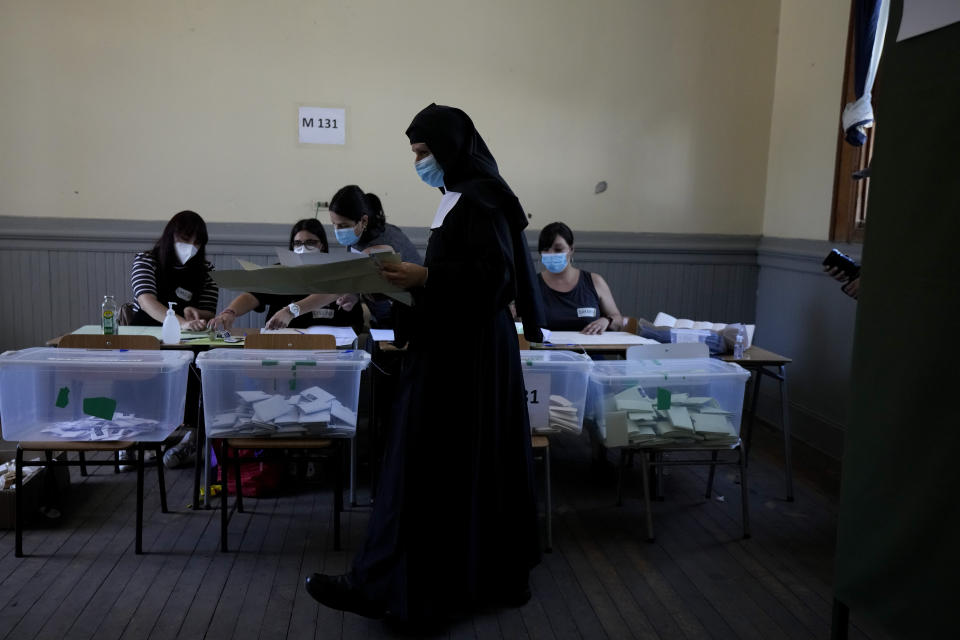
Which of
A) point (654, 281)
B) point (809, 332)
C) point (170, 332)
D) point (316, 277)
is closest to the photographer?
point (316, 277)

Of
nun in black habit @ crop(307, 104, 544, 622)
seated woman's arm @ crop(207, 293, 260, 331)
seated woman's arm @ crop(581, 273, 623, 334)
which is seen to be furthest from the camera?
seated woman's arm @ crop(581, 273, 623, 334)

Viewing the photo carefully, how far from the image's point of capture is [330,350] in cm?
320

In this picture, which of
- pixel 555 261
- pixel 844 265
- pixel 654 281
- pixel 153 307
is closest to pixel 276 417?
pixel 153 307

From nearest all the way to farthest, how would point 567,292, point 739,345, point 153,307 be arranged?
point 739,345, point 153,307, point 567,292

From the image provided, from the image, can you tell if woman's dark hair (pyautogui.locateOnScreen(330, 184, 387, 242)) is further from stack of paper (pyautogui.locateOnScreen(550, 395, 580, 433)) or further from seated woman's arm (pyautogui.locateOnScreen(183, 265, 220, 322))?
stack of paper (pyautogui.locateOnScreen(550, 395, 580, 433))

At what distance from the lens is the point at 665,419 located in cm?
322

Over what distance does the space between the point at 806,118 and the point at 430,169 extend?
11.9ft

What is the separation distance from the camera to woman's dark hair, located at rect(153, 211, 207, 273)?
404cm

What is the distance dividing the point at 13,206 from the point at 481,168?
3970mm

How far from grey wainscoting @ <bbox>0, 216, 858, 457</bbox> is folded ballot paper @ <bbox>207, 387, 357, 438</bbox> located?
2.34 m

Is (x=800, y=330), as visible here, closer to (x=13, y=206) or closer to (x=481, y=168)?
(x=481, y=168)

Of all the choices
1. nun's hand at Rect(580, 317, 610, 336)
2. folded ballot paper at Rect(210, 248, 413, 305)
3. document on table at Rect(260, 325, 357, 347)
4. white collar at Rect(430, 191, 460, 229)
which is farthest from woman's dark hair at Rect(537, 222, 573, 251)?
folded ballot paper at Rect(210, 248, 413, 305)

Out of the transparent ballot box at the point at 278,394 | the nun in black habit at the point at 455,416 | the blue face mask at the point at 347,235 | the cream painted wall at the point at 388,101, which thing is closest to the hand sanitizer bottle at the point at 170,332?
the transparent ballot box at the point at 278,394

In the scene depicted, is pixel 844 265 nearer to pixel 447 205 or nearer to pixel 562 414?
pixel 562 414
